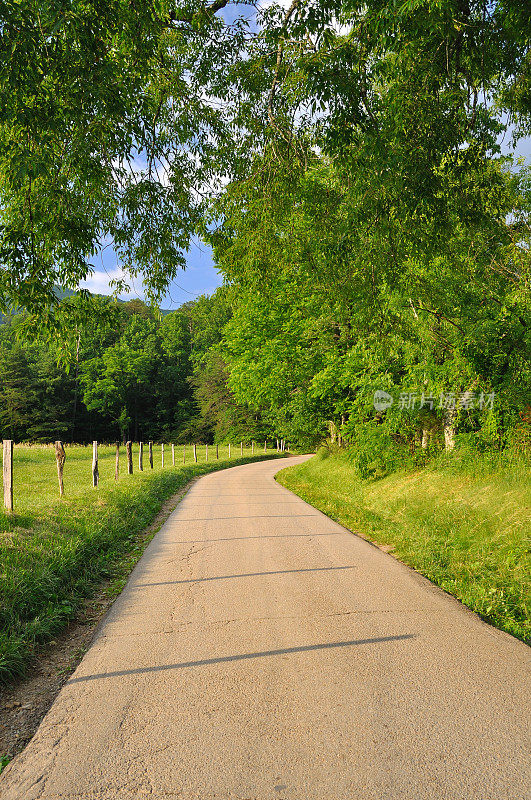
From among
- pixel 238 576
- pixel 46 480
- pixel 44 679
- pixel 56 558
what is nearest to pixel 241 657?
pixel 44 679

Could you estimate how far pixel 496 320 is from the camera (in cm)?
1029

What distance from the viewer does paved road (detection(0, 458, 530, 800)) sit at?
9.03 ft

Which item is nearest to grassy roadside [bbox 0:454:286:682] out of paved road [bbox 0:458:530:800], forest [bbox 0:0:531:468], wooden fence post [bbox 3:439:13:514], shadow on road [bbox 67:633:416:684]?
wooden fence post [bbox 3:439:13:514]

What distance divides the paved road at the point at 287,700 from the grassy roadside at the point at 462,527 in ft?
1.82

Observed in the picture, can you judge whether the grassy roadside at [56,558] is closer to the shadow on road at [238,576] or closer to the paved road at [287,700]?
the paved road at [287,700]

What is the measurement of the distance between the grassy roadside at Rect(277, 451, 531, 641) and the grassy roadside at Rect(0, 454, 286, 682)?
14.5 ft

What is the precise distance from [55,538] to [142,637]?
3.32m

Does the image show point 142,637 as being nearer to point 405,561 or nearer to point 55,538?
point 55,538

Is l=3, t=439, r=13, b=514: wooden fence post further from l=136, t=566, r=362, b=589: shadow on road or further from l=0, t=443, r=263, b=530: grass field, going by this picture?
l=136, t=566, r=362, b=589: shadow on road

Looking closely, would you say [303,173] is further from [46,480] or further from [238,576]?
[46,480]

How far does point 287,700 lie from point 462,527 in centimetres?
592

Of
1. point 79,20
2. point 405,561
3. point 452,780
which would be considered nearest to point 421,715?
point 452,780

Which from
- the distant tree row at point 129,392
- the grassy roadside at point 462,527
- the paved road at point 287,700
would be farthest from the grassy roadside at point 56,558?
the distant tree row at point 129,392

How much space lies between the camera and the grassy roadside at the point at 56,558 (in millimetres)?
4867
